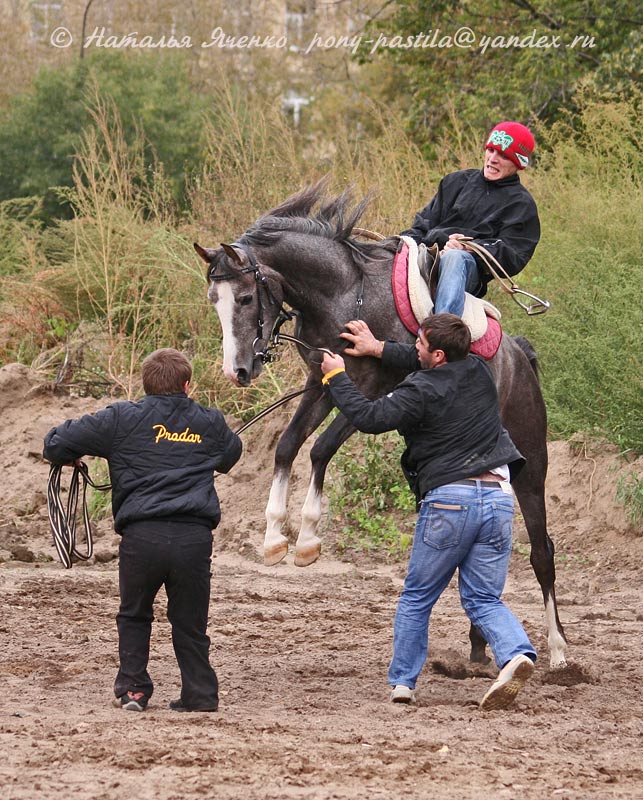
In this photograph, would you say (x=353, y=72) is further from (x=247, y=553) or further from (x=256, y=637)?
(x=256, y=637)

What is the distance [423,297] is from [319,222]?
0.71 meters

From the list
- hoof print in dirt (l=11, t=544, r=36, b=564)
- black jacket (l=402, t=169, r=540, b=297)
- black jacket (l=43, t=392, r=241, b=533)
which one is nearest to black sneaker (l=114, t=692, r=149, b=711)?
black jacket (l=43, t=392, r=241, b=533)

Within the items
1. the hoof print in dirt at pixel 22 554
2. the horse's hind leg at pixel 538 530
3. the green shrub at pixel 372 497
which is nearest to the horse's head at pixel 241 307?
the horse's hind leg at pixel 538 530

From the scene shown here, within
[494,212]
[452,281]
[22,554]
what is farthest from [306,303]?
[22,554]

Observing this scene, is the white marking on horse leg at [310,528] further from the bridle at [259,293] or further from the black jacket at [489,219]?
the black jacket at [489,219]

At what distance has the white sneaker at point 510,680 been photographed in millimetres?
5582

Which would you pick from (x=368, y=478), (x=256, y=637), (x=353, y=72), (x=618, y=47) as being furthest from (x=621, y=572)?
(x=353, y=72)

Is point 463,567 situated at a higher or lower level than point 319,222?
lower

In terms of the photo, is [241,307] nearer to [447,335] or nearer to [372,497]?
[447,335]

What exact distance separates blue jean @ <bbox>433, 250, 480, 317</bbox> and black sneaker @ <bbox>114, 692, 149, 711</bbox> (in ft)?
8.15

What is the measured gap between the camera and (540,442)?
7562 millimetres

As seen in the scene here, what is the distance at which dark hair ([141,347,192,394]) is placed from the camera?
5668mm

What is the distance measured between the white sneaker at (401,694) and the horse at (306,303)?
3.33 feet

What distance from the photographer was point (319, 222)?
6.72 m
